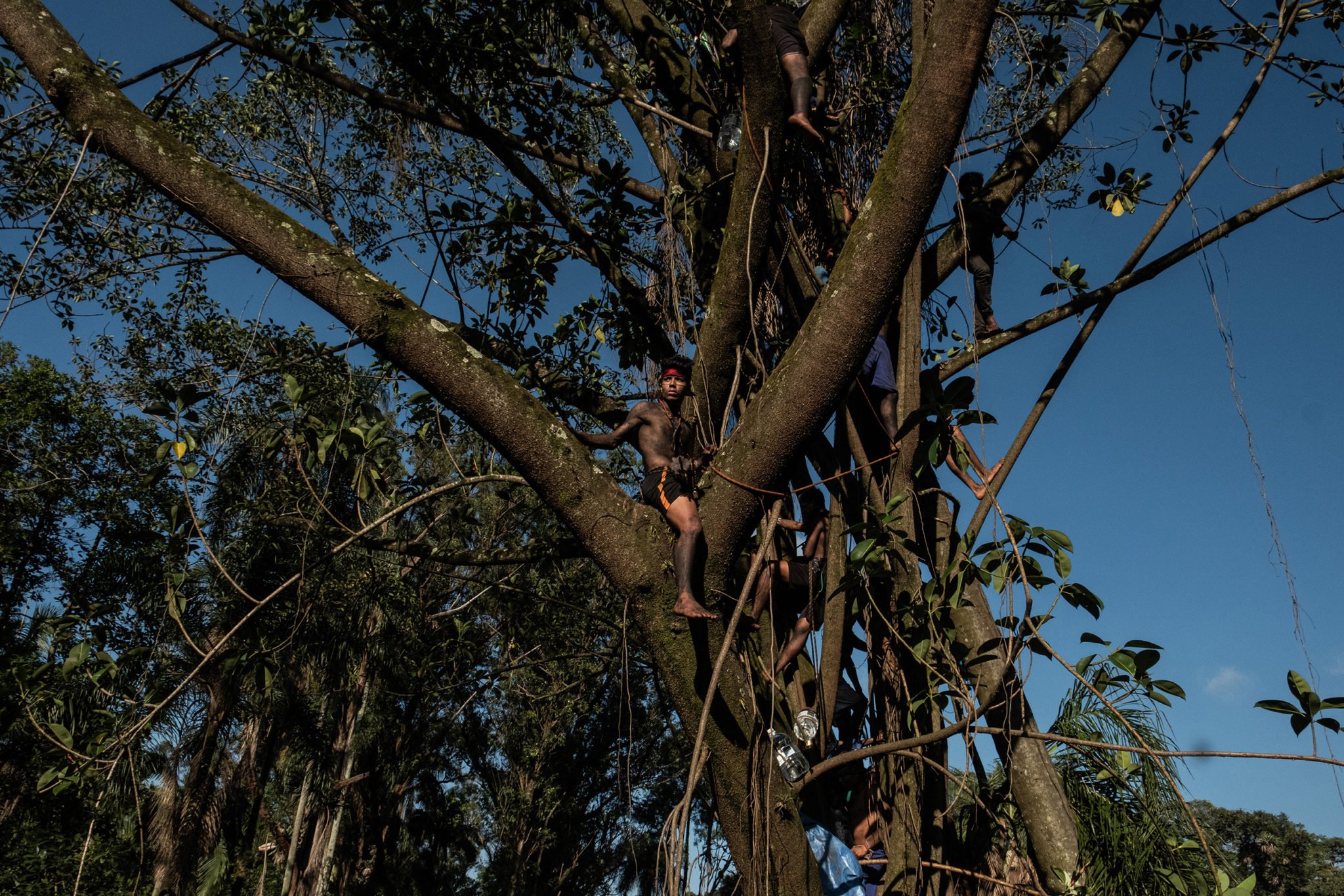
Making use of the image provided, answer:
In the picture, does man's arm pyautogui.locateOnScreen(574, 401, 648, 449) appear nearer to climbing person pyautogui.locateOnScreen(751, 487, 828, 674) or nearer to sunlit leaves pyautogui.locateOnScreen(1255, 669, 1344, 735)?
climbing person pyautogui.locateOnScreen(751, 487, 828, 674)

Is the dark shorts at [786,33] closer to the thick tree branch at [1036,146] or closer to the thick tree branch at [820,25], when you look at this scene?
the thick tree branch at [820,25]

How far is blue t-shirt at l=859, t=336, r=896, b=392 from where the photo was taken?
12.6 feet

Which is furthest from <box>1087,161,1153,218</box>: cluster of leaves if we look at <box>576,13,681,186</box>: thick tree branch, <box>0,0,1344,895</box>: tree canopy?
<box>576,13,681,186</box>: thick tree branch

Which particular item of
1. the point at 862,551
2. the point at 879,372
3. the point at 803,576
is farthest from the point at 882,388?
the point at 862,551

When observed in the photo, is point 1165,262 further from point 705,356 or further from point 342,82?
point 342,82

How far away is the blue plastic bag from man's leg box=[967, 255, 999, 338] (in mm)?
2549

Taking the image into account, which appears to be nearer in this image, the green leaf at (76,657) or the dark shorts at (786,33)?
the green leaf at (76,657)

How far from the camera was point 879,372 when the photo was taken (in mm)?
3850

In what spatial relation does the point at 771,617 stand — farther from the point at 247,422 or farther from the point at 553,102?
the point at 247,422

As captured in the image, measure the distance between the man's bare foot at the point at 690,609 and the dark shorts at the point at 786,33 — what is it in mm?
2273

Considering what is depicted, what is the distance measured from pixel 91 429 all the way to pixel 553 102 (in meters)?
12.3

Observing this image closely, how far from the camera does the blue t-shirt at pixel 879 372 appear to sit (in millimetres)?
3828

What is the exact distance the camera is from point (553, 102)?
460cm

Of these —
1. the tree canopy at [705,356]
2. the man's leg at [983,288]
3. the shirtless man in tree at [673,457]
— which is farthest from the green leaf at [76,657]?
the man's leg at [983,288]
